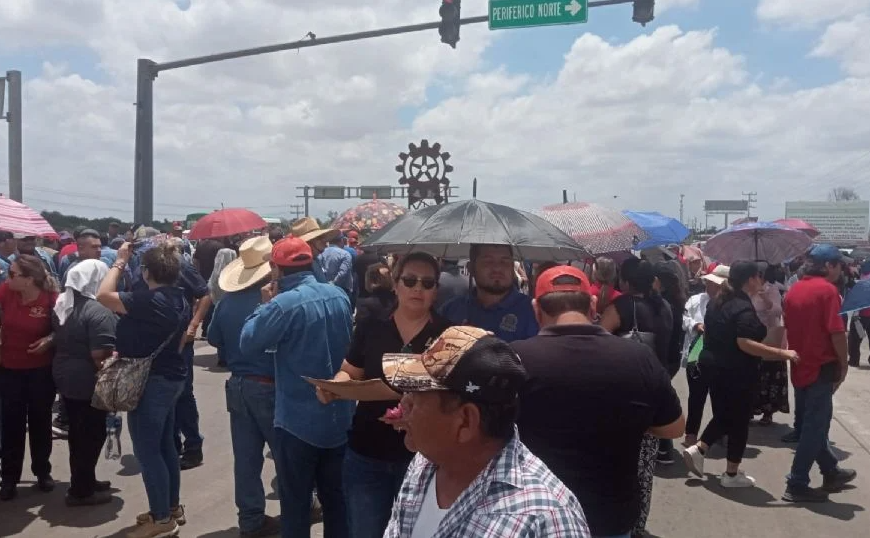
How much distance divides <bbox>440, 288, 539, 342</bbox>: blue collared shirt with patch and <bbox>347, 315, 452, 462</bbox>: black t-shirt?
35 cm

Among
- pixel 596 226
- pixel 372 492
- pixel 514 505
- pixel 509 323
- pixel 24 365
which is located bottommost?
pixel 372 492

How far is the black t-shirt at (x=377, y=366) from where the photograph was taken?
11.3ft

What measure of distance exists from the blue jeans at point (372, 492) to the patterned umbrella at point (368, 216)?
6.33 m

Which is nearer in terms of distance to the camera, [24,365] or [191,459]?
[24,365]

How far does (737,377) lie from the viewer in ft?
19.4

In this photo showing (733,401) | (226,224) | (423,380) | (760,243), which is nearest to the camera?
(423,380)

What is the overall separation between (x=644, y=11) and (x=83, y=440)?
28.6ft

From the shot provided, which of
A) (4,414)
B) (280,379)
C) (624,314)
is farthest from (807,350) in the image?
(4,414)

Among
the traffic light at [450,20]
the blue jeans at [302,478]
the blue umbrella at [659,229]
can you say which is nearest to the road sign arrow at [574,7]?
the traffic light at [450,20]

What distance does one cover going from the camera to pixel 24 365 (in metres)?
5.56

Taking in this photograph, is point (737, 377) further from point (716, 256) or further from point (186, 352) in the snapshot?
point (186, 352)

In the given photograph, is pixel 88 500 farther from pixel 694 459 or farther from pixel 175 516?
pixel 694 459

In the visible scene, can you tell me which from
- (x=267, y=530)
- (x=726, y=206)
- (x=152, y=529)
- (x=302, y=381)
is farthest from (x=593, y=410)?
(x=726, y=206)

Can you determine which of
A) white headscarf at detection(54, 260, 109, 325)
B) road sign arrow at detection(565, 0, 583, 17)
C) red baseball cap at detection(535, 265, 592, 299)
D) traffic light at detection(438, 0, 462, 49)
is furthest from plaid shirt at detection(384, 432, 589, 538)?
traffic light at detection(438, 0, 462, 49)
